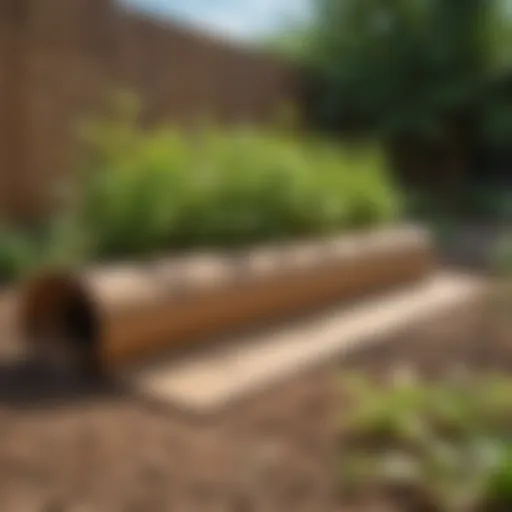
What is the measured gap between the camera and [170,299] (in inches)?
121

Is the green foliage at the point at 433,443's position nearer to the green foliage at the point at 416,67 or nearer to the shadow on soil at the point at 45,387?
the shadow on soil at the point at 45,387

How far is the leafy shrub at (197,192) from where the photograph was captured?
3906 mm

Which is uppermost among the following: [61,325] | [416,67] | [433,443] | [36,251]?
[416,67]

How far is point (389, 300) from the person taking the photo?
4.62 metres

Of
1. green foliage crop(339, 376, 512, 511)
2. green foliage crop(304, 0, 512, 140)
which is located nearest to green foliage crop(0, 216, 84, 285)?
green foliage crop(339, 376, 512, 511)

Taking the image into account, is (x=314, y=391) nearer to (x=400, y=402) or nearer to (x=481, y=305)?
(x=400, y=402)

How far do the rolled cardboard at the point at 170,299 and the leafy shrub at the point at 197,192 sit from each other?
290 mm

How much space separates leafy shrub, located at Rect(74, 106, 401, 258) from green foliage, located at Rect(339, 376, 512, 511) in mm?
1558

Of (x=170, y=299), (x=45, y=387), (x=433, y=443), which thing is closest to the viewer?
(x=433, y=443)

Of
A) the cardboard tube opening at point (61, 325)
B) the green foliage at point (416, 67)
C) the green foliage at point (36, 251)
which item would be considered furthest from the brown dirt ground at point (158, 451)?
the green foliage at point (416, 67)

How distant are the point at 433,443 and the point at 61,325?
1668 millimetres

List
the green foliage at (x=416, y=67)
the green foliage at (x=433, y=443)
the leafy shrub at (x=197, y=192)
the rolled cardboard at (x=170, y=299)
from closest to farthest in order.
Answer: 1. the green foliage at (x=433, y=443)
2. the rolled cardboard at (x=170, y=299)
3. the leafy shrub at (x=197, y=192)
4. the green foliage at (x=416, y=67)

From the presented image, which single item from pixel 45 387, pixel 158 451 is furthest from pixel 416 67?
pixel 158 451

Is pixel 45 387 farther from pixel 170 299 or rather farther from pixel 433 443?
pixel 433 443
